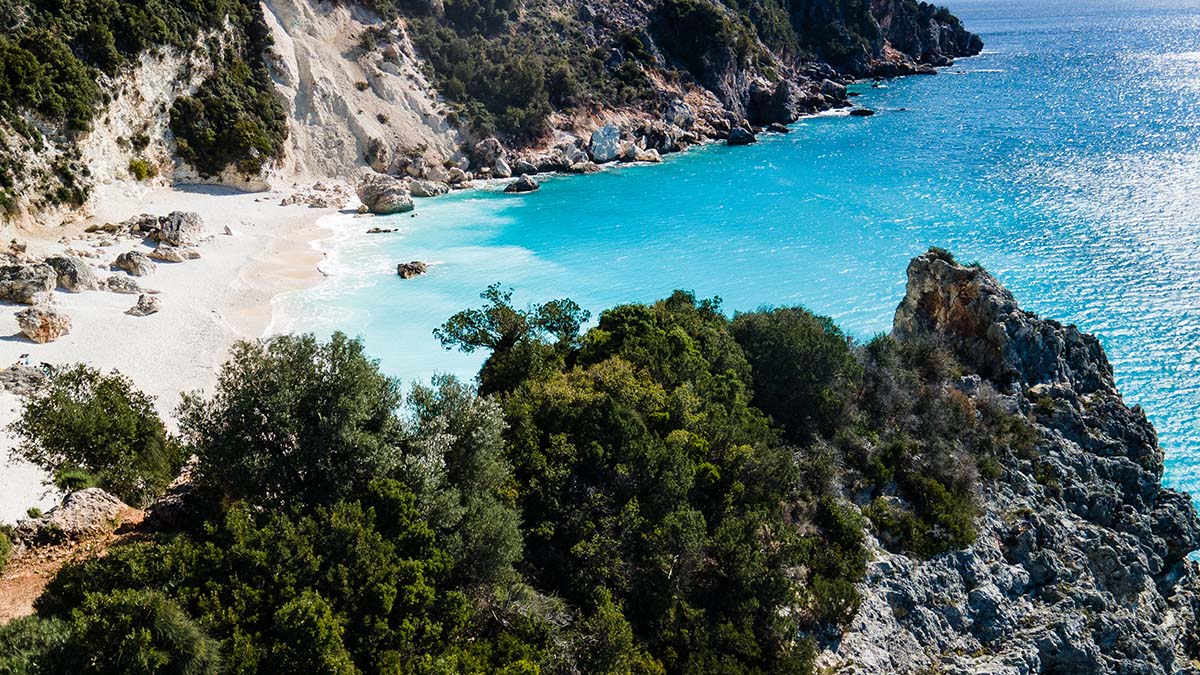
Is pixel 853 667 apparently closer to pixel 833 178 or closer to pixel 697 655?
pixel 697 655

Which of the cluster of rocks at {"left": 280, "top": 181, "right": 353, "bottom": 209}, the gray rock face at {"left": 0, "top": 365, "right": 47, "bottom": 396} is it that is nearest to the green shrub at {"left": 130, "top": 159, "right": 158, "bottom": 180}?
the cluster of rocks at {"left": 280, "top": 181, "right": 353, "bottom": 209}

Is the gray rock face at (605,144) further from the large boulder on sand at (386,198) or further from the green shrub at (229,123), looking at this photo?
the green shrub at (229,123)

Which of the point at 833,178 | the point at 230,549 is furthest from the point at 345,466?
the point at 833,178

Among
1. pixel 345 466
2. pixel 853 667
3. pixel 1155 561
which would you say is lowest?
pixel 1155 561

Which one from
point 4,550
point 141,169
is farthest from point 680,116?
point 4,550

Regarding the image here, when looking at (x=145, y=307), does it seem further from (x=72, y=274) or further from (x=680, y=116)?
(x=680, y=116)

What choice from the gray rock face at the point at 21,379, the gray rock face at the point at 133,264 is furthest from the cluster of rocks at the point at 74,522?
the gray rock face at the point at 133,264
